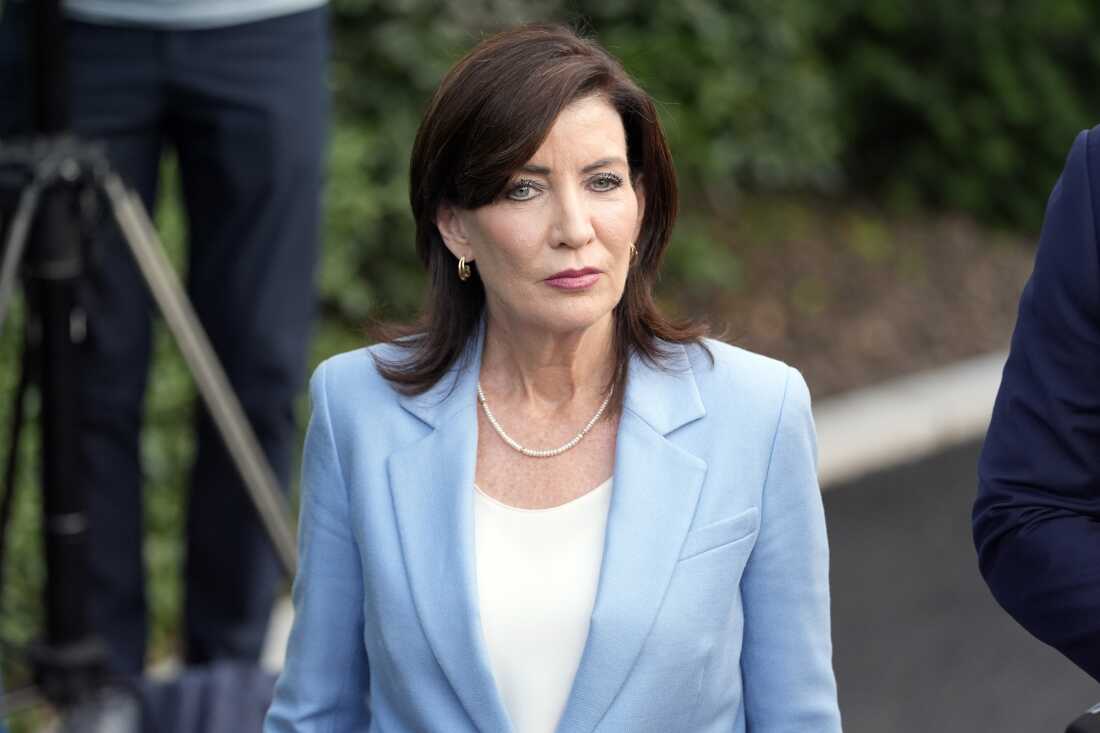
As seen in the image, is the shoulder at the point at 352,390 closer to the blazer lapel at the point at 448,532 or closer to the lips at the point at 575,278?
the blazer lapel at the point at 448,532

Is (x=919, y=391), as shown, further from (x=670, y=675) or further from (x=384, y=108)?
(x=670, y=675)

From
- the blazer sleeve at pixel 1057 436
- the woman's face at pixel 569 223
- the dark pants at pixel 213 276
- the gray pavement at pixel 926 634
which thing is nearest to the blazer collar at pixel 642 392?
the woman's face at pixel 569 223

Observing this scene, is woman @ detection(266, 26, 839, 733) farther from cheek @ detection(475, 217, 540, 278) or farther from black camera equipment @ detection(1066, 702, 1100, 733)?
black camera equipment @ detection(1066, 702, 1100, 733)

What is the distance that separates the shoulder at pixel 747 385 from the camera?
2.39 m

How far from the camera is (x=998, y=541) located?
222 cm

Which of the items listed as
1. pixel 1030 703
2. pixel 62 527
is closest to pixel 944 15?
pixel 1030 703

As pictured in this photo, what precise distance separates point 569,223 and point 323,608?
0.59m

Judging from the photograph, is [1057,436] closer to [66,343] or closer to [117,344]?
[66,343]

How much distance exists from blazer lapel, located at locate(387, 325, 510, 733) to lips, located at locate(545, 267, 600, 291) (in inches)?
9.3

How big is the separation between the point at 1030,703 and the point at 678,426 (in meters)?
2.73

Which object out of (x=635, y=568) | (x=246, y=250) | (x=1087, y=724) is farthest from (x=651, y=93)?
(x=1087, y=724)

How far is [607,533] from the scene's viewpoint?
7.70 feet

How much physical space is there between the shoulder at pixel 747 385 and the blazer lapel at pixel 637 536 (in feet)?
0.08

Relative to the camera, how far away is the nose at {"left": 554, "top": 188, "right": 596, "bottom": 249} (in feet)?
7.49
